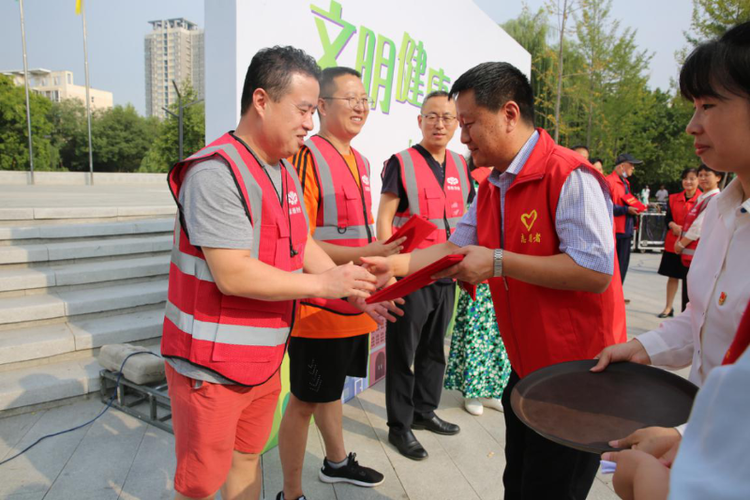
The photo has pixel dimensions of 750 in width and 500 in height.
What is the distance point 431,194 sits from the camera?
131 inches

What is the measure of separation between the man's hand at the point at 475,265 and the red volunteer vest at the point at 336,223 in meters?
0.87

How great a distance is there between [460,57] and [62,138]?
48.3 meters

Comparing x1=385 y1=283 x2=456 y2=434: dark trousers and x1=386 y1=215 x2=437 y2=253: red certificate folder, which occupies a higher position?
x1=386 y1=215 x2=437 y2=253: red certificate folder

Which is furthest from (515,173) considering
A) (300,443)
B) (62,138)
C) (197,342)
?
(62,138)

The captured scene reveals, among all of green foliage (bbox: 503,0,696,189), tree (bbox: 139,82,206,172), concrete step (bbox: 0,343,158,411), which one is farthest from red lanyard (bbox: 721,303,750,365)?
tree (bbox: 139,82,206,172)

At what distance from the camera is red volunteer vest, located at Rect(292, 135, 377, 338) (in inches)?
97.9

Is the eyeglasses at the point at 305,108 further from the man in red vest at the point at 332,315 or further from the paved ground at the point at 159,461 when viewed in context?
the paved ground at the point at 159,461

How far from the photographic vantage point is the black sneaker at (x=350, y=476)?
111 inches

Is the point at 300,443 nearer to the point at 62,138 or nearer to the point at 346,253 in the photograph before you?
the point at 346,253

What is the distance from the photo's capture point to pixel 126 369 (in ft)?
11.5

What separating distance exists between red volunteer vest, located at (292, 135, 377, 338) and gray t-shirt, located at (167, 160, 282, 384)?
900mm

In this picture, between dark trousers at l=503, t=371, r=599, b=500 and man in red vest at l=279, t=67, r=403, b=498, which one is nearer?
dark trousers at l=503, t=371, r=599, b=500

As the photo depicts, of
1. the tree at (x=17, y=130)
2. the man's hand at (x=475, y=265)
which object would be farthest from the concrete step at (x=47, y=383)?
the tree at (x=17, y=130)

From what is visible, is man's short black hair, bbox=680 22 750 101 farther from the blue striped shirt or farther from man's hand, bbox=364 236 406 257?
man's hand, bbox=364 236 406 257
